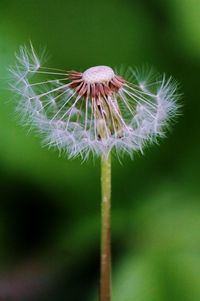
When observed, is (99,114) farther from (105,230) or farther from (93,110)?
(105,230)

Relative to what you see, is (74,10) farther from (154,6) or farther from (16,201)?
(16,201)

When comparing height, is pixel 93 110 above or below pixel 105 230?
above

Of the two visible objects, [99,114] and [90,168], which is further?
[90,168]

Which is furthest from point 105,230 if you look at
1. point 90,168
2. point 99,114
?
point 90,168

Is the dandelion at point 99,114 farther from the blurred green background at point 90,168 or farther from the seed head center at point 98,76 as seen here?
the blurred green background at point 90,168

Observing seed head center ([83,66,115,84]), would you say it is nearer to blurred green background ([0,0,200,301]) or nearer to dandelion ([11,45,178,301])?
dandelion ([11,45,178,301])

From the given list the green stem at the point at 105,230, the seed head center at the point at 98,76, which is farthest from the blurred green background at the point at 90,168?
the seed head center at the point at 98,76
